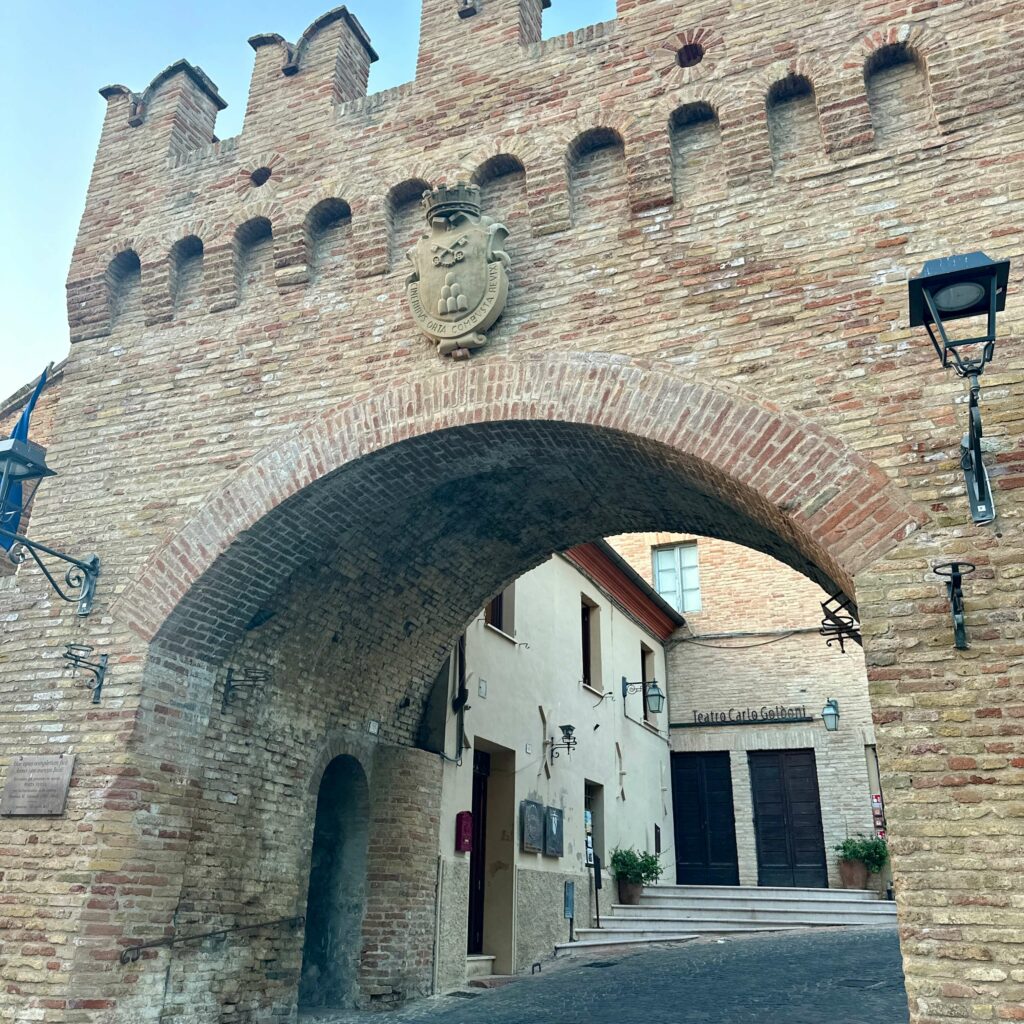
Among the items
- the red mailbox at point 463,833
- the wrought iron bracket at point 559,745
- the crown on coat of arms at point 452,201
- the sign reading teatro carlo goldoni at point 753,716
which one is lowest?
the red mailbox at point 463,833

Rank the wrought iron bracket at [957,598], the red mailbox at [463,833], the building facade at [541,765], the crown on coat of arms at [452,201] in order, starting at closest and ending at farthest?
1. the wrought iron bracket at [957,598]
2. the crown on coat of arms at [452,201]
3. the red mailbox at [463,833]
4. the building facade at [541,765]

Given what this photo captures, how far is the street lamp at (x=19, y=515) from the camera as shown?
249 inches

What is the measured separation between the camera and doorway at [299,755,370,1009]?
815cm

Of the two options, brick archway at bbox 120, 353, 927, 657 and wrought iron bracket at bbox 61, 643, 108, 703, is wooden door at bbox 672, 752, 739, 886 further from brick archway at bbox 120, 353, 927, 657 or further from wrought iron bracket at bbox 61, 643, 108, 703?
wrought iron bracket at bbox 61, 643, 108, 703

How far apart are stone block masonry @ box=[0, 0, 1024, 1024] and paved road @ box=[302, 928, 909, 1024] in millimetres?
962

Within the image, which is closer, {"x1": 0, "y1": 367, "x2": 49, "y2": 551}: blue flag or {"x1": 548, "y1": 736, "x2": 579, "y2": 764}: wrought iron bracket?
{"x1": 0, "y1": 367, "x2": 49, "y2": 551}: blue flag

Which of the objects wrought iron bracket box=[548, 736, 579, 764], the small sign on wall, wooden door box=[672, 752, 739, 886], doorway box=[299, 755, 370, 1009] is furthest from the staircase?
doorway box=[299, 755, 370, 1009]

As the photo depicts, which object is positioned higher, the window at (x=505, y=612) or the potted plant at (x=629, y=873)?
the window at (x=505, y=612)

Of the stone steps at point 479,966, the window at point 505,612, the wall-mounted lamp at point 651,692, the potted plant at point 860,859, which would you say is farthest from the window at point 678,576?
the stone steps at point 479,966

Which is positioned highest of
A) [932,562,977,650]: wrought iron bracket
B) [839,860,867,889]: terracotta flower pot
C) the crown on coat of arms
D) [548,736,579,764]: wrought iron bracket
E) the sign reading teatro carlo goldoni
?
the crown on coat of arms

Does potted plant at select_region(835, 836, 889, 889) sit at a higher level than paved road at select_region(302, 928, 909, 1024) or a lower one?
higher

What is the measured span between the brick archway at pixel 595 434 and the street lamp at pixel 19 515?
413 mm

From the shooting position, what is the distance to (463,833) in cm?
948

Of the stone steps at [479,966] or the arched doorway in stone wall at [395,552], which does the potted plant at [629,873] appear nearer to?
the stone steps at [479,966]
